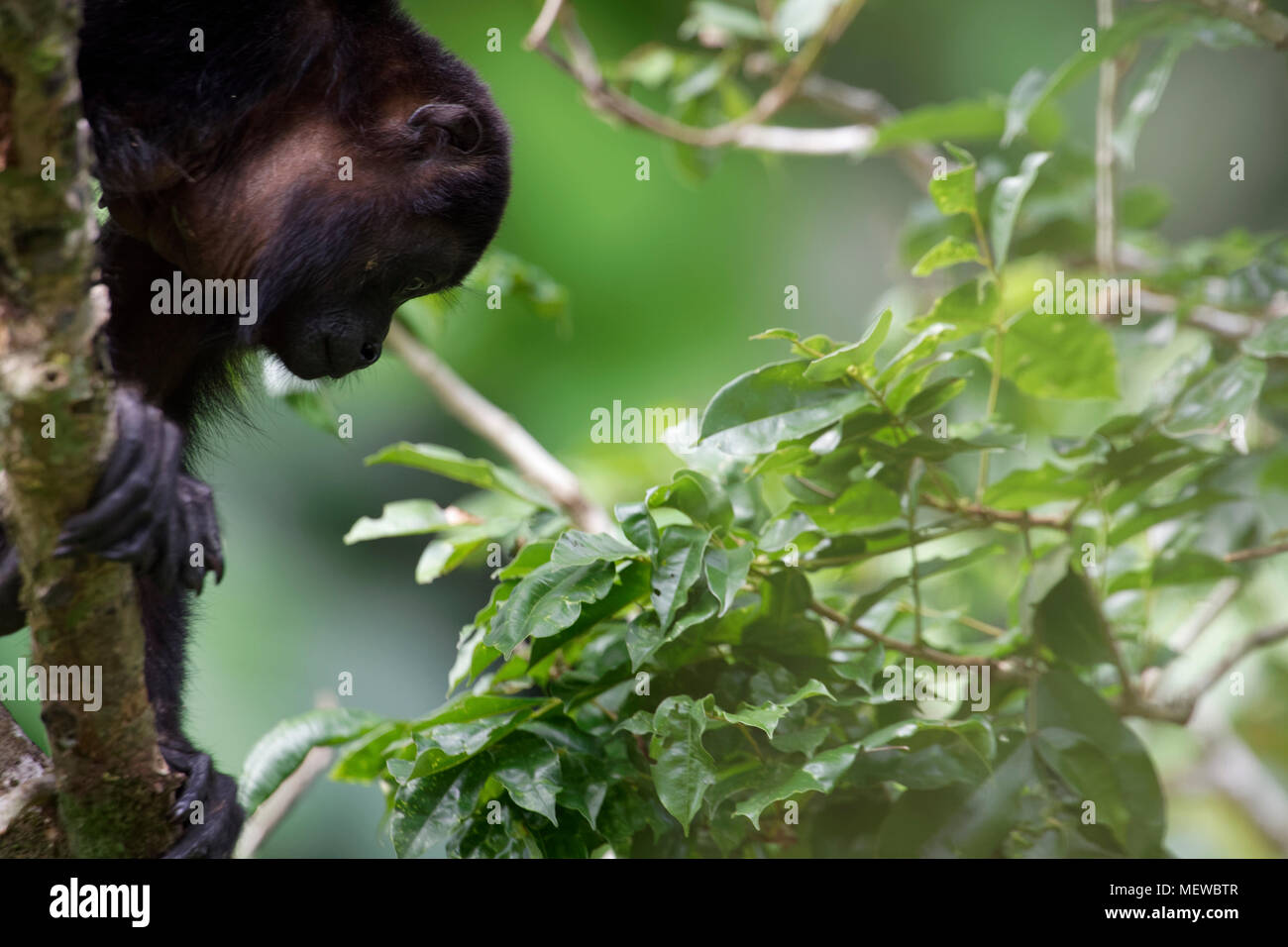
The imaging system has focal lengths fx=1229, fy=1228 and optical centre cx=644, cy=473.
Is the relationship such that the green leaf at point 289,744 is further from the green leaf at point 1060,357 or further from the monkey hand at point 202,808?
the green leaf at point 1060,357

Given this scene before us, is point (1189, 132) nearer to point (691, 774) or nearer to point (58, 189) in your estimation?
point (691, 774)

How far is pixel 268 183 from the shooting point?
2104mm

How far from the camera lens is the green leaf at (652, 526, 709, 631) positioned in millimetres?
1678

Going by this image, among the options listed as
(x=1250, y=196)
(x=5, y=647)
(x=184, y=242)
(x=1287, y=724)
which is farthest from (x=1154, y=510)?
(x=1250, y=196)

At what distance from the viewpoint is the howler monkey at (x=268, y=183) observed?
1947 millimetres

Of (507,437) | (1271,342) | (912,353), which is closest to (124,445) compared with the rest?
(912,353)

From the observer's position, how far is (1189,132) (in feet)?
19.8

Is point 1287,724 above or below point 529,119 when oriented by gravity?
below

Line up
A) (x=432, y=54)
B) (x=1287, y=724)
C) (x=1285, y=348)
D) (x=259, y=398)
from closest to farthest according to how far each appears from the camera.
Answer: (x=1285, y=348) < (x=432, y=54) < (x=259, y=398) < (x=1287, y=724)

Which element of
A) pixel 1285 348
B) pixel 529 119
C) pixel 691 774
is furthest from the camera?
pixel 529 119

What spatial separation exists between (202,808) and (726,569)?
954mm

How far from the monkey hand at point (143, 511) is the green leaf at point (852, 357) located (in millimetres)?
859
